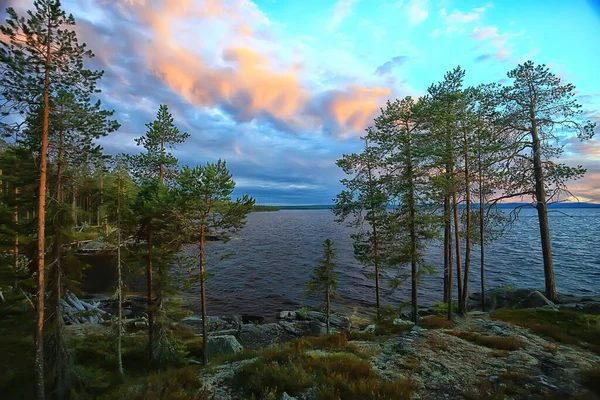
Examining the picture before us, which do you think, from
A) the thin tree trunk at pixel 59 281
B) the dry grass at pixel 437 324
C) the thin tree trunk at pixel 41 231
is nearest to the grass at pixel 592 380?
the dry grass at pixel 437 324

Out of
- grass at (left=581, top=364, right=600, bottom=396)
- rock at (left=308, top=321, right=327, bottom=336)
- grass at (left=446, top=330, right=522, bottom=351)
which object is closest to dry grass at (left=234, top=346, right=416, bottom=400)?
grass at (left=581, top=364, right=600, bottom=396)

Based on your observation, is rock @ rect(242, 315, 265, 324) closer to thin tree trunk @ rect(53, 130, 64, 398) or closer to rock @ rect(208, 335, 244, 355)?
rock @ rect(208, 335, 244, 355)

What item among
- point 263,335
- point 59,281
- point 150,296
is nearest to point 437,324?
point 263,335

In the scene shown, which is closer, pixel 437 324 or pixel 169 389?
pixel 169 389

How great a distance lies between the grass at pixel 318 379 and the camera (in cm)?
661

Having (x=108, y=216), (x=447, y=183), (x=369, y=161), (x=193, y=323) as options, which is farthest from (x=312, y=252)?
(x=108, y=216)

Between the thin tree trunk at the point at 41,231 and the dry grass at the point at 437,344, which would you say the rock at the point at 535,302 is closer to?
the dry grass at the point at 437,344

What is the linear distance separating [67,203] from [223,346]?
1127 cm

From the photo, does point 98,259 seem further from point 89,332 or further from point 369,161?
point 369,161

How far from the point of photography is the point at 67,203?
11125 millimetres

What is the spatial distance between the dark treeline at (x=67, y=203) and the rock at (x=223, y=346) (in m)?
2.39

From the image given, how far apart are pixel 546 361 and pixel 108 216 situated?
18.4 meters

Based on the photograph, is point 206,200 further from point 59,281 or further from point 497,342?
point 497,342

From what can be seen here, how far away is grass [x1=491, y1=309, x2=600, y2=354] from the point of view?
11.6 meters
